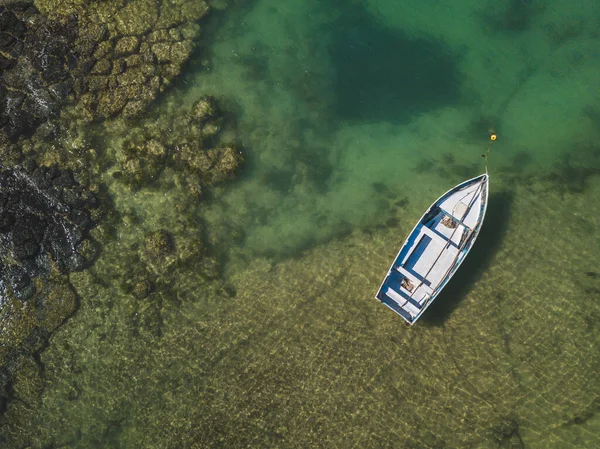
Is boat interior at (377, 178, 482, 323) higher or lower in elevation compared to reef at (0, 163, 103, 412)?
higher

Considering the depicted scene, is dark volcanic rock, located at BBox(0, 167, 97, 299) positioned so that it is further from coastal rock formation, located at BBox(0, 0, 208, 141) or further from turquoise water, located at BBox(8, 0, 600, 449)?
Result: coastal rock formation, located at BBox(0, 0, 208, 141)

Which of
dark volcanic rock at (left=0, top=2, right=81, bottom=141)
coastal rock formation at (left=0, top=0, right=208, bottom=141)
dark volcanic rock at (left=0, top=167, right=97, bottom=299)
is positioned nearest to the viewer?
dark volcanic rock at (left=0, top=167, right=97, bottom=299)

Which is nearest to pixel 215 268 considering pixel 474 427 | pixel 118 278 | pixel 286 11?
pixel 118 278

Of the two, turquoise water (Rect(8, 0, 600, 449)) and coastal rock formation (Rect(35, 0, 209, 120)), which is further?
coastal rock formation (Rect(35, 0, 209, 120))

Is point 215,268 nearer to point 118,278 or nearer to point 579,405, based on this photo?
point 118,278

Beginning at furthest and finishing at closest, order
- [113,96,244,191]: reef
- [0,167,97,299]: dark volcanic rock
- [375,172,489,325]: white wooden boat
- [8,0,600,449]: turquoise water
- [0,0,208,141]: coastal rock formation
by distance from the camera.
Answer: [0,0,208,141]: coastal rock formation
[113,96,244,191]: reef
[0,167,97,299]: dark volcanic rock
[375,172,489,325]: white wooden boat
[8,0,600,449]: turquoise water

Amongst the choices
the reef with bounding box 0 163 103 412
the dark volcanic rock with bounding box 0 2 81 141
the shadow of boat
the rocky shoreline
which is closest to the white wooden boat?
the shadow of boat

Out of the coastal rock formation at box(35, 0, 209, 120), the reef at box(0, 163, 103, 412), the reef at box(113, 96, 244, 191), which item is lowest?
the reef at box(0, 163, 103, 412)

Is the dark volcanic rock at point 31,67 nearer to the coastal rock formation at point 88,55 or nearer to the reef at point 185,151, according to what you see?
the coastal rock formation at point 88,55
